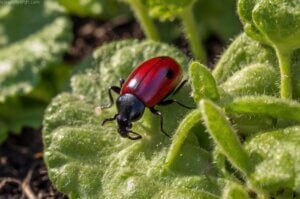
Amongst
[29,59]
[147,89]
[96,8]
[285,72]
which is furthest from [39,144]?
[285,72]

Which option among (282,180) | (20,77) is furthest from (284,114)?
(20,77)

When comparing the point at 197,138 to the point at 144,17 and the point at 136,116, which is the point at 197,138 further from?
the point at 144,17

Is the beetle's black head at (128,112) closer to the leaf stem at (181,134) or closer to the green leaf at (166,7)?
the leaf stem at (181,134)

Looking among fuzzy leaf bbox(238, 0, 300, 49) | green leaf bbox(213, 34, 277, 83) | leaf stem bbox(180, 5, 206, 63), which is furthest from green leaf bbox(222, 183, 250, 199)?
leaf stem bbox(180, 5, 206, 63)

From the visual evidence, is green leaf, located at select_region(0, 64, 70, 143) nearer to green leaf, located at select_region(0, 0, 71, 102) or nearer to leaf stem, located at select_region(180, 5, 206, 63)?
green leaf, located at select_region(0, 0, 71, 102)

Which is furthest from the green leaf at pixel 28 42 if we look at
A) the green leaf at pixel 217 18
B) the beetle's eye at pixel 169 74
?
the beetle's eye at pixel 169 74

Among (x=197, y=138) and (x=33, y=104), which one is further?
(x=33, y=104)

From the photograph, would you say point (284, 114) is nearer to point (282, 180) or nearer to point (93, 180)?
point (282, 180)
